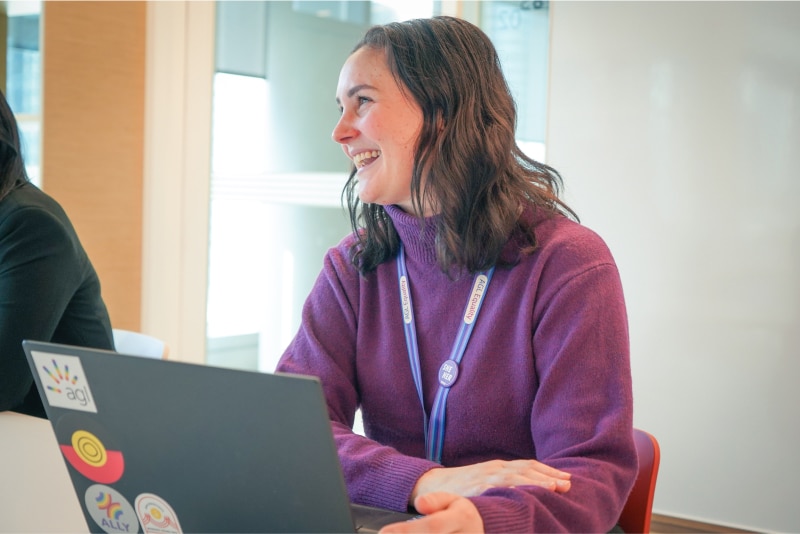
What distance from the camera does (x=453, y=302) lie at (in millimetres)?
1418

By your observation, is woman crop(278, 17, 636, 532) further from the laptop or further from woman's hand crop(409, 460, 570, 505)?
the laptop

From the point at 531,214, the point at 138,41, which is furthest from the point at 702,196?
the point at 138,41

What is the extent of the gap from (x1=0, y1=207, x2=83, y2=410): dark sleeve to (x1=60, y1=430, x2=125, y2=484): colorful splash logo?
744mm

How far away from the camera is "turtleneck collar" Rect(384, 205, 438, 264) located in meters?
1.45

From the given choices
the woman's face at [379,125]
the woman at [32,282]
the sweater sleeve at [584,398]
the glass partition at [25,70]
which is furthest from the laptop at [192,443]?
the glass partition at [25,70]

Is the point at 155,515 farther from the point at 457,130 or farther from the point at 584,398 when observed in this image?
the point at 457,130

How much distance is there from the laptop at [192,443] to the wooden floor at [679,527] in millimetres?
1989

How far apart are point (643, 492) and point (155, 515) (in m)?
0.75

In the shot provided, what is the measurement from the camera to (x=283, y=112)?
356 centimetres

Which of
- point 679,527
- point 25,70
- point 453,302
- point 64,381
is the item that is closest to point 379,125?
point 453,302

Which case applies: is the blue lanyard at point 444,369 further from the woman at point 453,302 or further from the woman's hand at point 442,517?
the woman's hand at point 442,517

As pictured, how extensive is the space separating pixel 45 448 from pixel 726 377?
1.98m

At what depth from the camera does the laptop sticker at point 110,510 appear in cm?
98

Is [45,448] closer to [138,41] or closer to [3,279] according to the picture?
[3,279]
